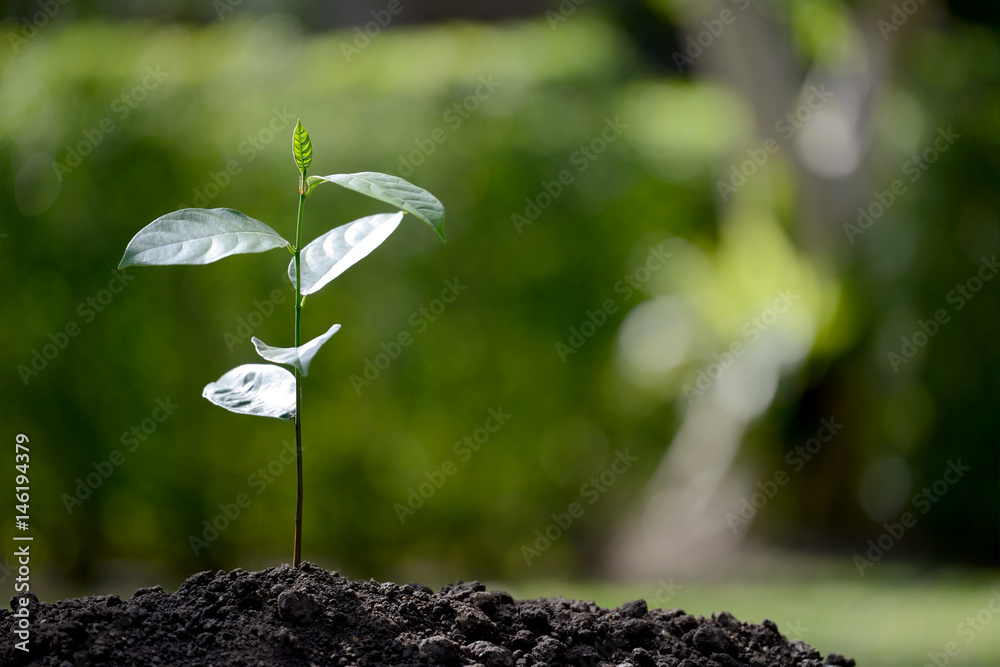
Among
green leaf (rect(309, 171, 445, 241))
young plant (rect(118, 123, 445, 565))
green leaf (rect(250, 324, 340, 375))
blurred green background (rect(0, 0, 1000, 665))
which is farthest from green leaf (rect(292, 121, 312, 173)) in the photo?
blurred green background (rect(0, 0, 1000, 665))

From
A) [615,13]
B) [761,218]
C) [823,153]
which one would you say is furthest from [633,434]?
[615,13]

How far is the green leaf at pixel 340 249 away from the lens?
1386 mm

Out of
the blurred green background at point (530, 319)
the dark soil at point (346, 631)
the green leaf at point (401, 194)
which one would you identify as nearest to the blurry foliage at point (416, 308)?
the blurred green background at point (530, 319)

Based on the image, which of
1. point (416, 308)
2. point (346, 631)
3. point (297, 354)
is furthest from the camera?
point (416, 308)

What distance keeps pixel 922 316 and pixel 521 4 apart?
884 cm

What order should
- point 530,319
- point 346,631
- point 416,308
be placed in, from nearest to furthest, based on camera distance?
point 346,631 → point 416,308 → point 530,319

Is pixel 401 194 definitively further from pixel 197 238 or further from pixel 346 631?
pixel 346 631

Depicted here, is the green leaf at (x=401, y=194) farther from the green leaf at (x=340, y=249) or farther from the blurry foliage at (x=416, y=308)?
the blurry foliage at (x=416, y=308)

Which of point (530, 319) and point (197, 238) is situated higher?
point (530, 319)

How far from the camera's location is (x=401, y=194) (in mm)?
1322

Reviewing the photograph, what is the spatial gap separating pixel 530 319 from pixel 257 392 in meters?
3.50

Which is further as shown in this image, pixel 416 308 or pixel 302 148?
pixel 416 308

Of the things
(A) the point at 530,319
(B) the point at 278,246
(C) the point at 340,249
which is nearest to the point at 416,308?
(A) the point at 530,319

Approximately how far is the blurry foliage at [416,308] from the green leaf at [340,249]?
3.11 m
